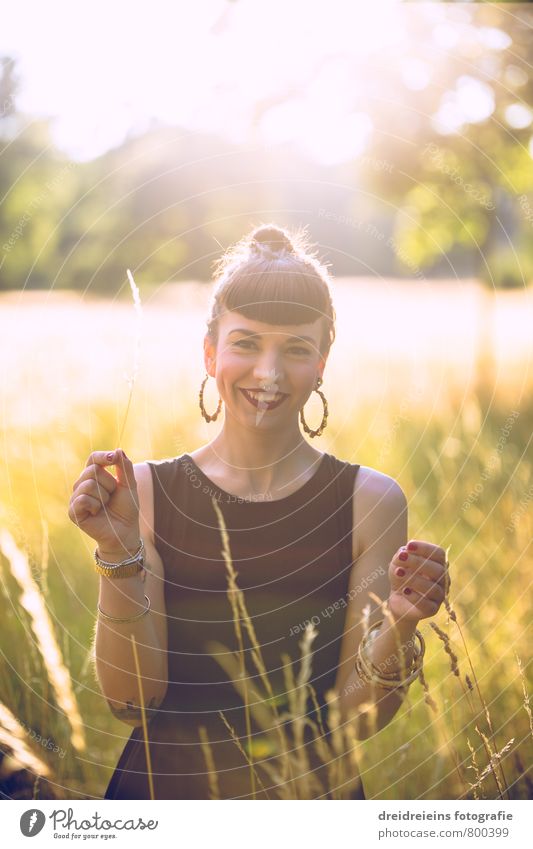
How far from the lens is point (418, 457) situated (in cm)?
411

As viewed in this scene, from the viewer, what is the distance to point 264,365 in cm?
194

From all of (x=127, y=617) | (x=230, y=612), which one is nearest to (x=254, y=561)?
(x=230, y=612)

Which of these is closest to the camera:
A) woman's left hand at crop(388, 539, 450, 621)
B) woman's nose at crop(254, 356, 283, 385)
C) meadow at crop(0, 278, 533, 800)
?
woman's left hand at crop(388, 539, 450, 621)

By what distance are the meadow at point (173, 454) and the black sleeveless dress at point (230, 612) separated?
23 centimetres

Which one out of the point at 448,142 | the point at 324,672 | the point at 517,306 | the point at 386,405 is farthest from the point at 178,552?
the point at 517,306

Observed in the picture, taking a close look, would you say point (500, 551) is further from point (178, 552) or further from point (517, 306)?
point (517, 306)

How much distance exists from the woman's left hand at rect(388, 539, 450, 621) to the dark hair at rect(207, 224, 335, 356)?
0.63m

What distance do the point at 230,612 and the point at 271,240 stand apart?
97 centimetres

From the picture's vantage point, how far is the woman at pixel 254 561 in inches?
76.7

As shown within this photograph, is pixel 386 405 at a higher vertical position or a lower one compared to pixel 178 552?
higher

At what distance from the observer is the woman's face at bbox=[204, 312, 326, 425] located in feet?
6.37

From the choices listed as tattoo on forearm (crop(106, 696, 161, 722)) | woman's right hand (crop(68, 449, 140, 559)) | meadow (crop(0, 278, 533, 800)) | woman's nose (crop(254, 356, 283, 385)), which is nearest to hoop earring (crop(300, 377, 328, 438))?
woman's nose (crop(254, 356, 283, 385))

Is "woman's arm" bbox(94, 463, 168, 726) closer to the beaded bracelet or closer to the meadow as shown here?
the meadow
